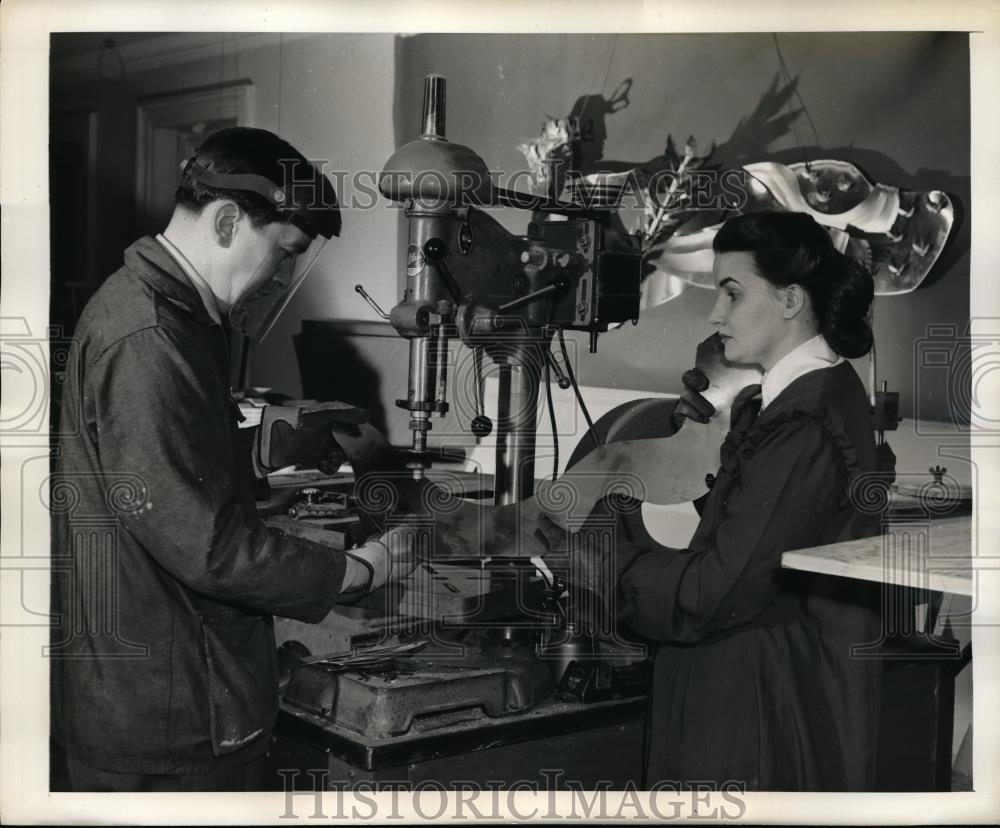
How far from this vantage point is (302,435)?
2.01m

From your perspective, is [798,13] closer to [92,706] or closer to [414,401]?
[414,401]

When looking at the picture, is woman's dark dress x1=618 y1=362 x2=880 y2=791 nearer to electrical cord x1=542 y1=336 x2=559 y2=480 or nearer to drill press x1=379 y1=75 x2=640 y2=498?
electrical cord x1=542 y1=336 x2=559 y2=480

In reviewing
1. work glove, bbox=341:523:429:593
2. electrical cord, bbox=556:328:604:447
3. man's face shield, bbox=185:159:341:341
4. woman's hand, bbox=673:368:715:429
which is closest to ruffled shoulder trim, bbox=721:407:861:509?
woman's hand, bbox=673:368:715:429

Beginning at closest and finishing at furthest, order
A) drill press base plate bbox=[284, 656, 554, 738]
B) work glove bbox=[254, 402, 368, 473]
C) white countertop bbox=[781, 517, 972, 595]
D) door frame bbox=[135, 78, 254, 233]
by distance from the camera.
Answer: white countertop bbox=[781, 517, 972, 595], drill press base plate bbox=[284, 656, 554, 738], work glove bbox=[254, 402, 368, 473], door frame bbox=[135, 78, 254, 233]

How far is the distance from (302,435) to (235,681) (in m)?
0.46

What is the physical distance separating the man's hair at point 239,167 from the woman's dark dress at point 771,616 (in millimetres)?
938

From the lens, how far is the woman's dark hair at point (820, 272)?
6.71ft

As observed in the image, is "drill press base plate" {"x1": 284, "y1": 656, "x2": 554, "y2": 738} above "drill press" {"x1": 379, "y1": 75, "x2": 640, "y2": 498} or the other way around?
the other way around

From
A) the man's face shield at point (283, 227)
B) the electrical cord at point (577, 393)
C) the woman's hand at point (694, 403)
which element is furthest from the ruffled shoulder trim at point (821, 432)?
the man's face shield at point (283, 227)

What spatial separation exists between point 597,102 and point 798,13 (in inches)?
16.6

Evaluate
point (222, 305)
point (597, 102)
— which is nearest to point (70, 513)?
point (222, 305)

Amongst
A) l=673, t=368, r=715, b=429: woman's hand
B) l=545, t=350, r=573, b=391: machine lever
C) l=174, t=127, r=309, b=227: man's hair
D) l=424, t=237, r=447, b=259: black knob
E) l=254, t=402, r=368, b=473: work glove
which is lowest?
l=254, t=402, r=368, b=473: work glove

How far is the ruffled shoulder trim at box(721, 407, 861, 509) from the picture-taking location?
6.54 feet

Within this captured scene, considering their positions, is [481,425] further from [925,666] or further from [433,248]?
[925,666]
